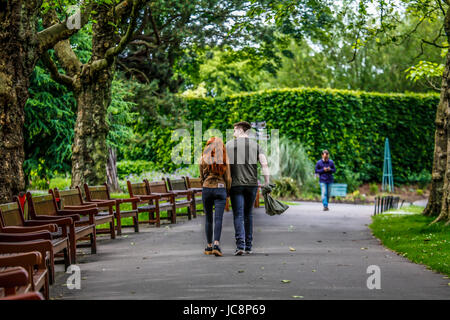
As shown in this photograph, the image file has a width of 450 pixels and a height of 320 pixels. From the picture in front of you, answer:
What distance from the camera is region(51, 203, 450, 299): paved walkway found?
20.5 feet

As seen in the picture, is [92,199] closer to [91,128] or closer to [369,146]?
[91,128]

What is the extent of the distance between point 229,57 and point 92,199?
12798 mm

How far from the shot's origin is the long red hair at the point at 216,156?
912 cm

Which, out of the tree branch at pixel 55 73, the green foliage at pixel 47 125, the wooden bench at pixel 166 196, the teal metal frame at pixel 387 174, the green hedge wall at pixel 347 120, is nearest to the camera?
the tree branch at pixel 55 73

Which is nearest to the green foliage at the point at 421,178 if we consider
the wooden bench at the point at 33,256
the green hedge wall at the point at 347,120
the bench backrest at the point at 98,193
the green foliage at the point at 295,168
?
the green hedge wall at the point at 347,120

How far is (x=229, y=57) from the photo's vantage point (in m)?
23.3

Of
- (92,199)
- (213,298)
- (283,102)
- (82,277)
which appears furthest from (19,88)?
(283,102)

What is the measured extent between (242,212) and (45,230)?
358 centimetres

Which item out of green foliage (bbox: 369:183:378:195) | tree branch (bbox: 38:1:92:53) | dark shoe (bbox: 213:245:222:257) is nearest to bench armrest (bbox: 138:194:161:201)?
tree branch (bbox: 38:1:92:53)

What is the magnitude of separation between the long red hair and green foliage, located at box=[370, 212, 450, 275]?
3097mm

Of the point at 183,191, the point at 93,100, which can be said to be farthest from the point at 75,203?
the point at 183,191

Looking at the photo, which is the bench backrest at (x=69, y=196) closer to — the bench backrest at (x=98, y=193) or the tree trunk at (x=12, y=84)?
the tree trunk at (x=12, y=84)

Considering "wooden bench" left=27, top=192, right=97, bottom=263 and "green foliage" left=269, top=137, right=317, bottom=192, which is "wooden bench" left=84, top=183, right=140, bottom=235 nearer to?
"wooden bench" left=27, top=192, right=97, bottom=263
